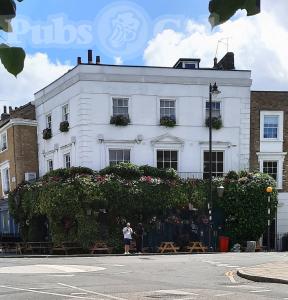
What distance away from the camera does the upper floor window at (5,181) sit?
3644 cm

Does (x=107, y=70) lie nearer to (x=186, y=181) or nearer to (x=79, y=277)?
(x=186, y=181)

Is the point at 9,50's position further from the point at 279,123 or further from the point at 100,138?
the point at 279,123

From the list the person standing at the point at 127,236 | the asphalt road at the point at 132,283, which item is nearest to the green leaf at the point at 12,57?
Result: the asphalt road at the point at 132,283

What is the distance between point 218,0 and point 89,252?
84.5ft

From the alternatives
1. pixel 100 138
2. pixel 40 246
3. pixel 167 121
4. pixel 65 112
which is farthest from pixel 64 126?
pixel 40 246

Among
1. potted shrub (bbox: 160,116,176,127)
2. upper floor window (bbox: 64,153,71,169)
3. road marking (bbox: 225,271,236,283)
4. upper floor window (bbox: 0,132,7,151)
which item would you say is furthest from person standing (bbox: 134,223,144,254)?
upper floor window (bbox: 0,132,7,151)

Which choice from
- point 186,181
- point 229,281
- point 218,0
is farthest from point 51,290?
point 186,181

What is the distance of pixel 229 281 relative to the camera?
14.0m

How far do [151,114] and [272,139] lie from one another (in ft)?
23.8

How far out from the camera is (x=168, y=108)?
2959 cm

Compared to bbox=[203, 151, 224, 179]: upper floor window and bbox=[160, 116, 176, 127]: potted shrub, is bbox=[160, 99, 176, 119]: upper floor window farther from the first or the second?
bbox=[203, 151, 224, 179]: upper floor window

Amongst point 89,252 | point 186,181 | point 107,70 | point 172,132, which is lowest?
point 89,252

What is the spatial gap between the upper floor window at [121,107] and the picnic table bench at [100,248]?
7.00 metres

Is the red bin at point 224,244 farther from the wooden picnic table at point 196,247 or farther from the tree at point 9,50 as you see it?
the tree at point 9,50
